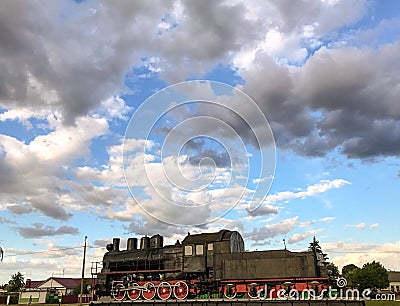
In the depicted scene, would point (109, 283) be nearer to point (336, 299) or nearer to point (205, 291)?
point (205, 291)

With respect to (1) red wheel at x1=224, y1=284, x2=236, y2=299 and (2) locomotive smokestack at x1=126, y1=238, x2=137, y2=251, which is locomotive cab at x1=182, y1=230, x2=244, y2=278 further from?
(2) locomotive smokestack at x1=126, y1=238, x2=137, y2=251

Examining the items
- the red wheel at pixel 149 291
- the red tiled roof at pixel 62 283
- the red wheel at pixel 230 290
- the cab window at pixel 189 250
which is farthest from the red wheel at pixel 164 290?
the red tiled roof at pixel 62 283

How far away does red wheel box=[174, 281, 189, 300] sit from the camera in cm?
2598

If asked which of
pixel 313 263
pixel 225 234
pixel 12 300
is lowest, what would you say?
pixel 12 300

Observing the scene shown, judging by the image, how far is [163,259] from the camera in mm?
30516

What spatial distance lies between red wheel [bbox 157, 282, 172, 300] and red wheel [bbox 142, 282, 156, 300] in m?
0.42

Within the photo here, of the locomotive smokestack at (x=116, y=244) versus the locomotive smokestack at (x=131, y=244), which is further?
the locomotive smokestack at (x=116, y=244)

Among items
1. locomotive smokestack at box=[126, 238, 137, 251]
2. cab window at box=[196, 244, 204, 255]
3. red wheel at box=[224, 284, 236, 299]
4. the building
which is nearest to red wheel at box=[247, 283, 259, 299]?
red wheel at box=[224, 284, 236, 299]

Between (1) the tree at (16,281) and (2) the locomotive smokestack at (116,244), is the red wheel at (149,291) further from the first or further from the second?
(1) the tree at (16,281)

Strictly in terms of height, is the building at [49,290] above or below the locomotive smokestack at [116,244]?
below

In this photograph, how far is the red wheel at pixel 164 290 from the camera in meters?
26.5

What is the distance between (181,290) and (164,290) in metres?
1.26

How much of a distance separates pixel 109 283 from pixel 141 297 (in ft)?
18.8

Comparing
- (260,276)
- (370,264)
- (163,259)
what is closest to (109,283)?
(163,259)
